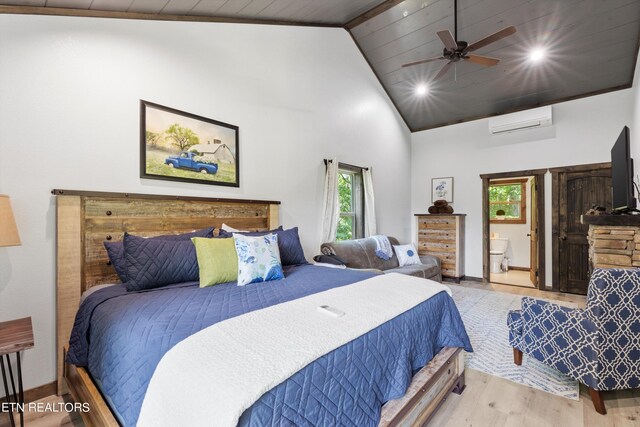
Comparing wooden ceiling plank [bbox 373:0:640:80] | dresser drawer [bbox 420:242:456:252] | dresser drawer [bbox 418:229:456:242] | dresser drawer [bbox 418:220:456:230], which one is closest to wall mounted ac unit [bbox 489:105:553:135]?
wooden ceiling plank [bbox 373:0:640:80]

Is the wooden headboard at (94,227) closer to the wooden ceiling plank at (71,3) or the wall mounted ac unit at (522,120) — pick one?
the wooden ceiling plank at (71,3)

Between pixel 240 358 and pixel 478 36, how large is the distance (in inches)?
188

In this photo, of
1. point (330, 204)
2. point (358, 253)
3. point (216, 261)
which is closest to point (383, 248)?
point (358, 253)

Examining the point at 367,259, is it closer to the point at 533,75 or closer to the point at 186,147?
the point at 186,147

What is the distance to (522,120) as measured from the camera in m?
4.80

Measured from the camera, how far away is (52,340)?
6.69ft

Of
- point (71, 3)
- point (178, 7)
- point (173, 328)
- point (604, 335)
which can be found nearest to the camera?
point (173, 328)

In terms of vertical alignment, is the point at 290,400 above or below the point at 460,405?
above

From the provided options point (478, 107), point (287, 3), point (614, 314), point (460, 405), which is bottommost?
point (460, 405)

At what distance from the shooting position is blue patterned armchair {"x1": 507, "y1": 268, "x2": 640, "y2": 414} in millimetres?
1748

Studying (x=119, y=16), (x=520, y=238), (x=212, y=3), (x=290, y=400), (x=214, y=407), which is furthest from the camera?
(x=520, y=238)

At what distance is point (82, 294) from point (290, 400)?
78.1 inches

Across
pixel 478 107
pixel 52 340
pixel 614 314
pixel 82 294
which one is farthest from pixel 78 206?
pixel 478 107

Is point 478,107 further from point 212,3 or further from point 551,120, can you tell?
point 212,3
